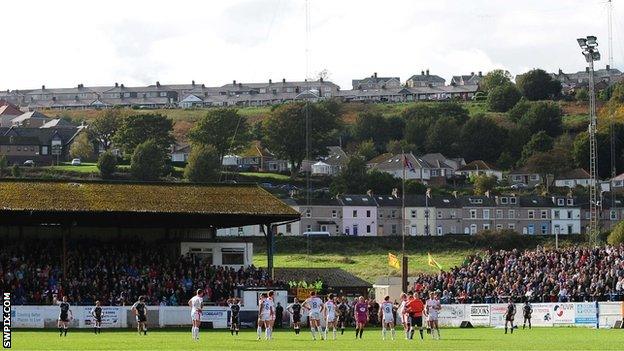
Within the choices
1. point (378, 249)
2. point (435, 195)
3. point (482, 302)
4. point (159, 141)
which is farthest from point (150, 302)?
point (159, 141)

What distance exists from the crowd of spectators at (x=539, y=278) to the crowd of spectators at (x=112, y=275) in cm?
955

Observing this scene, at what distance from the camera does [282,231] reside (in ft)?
498

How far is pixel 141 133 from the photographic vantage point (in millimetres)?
188875

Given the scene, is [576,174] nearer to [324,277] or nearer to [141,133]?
[141,133]

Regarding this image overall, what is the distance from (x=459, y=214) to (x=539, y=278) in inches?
4080

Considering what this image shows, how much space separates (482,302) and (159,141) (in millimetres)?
128246

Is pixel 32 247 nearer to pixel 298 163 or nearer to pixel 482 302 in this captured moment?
pixel 482 302

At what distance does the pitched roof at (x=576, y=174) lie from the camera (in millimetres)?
186000

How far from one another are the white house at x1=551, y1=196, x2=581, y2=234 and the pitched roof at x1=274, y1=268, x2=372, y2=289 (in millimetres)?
78619

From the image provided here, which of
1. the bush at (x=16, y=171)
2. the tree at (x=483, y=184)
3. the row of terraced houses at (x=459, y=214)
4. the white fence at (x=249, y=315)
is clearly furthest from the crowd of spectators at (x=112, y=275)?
the tree at (x=483, y=184)

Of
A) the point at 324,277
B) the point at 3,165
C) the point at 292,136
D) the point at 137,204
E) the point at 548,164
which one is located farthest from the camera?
the point at 292,136

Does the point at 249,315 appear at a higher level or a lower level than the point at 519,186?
lower

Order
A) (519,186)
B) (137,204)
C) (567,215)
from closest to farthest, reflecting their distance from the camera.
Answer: (137,204) < (567,215) < (519,186)

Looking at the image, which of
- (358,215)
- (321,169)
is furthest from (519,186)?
(358,215)
